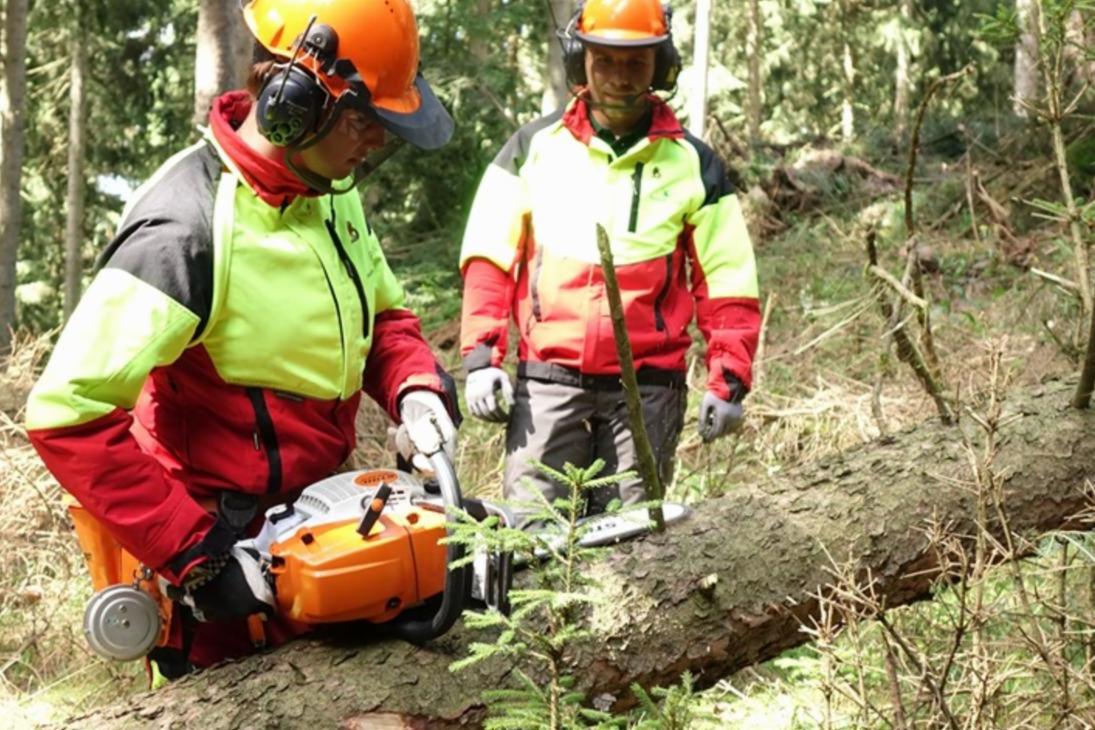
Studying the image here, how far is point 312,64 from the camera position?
7.83ft

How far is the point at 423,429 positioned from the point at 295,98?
75cm

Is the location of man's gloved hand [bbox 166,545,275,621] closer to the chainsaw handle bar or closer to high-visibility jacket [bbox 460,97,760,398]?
the chainsaw handle bar

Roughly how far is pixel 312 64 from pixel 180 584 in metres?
1.12

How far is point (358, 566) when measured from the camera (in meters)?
2.21

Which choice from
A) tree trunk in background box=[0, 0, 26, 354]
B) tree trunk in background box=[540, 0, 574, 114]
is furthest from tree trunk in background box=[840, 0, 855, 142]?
tree trunk in background box=[0, 0, 26, 354]

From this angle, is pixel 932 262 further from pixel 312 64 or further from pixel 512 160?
pixel 312 64

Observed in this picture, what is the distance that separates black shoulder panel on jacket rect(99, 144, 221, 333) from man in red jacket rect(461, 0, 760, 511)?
1588mm

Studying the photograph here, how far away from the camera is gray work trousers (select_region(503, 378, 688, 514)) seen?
150 inches

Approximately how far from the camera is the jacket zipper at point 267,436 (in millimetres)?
2412

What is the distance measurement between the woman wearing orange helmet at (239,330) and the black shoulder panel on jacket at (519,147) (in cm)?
121

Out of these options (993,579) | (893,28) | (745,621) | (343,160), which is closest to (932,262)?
(993,579)

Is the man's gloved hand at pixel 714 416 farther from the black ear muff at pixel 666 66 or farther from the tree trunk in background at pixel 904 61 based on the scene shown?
the tree trunk in background at pixel 904 61

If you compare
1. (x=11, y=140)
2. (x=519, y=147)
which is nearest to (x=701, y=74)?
(x=11, y=140)

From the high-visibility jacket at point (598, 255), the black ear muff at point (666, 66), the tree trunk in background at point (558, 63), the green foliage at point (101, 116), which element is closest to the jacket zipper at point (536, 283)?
the high-visibility jacket at point (598, 255)
